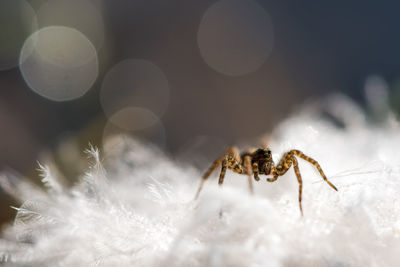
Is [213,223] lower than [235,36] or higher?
lower

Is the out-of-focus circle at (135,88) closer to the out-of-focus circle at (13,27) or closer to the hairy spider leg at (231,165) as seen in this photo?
the out-of-focus circle at (13,27)

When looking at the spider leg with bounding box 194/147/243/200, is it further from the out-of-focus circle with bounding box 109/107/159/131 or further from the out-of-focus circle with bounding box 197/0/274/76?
the out-of-focus circle with bounding box 197/0/274/76

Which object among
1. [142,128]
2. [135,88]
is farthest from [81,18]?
[142,128]

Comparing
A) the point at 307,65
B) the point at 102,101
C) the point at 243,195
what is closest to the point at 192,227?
the point at 243,195

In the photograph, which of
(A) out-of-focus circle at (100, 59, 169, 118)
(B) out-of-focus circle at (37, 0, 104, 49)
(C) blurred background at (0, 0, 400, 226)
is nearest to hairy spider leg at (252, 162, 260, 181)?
(C) blurred background at (0, 0, 400, 226)

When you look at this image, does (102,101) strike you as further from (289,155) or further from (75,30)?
(289,155)

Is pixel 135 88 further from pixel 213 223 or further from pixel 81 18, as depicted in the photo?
pixel 213 223

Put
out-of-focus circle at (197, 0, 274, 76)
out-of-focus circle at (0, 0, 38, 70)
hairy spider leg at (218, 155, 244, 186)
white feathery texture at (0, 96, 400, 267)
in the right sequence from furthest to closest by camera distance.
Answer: out-of-focus circle at (197, 0, 274, 76) → out-of-focus circle at (0, 0, 38, 70) → hairy spider leg at (218, 155, 244, 186) → white feathery texture at (0, 96, 400, 267)
